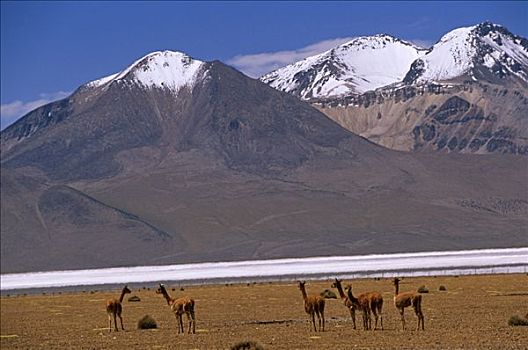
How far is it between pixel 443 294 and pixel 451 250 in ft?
484

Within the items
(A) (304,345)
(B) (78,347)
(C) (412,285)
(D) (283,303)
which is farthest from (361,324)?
(C) (412,285)

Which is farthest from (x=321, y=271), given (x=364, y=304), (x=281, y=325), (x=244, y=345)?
(x=244, y=345)

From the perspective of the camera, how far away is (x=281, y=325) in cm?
3950

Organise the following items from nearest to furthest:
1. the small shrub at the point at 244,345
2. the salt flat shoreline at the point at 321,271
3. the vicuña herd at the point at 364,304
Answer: the small shrub at the point at 244,345, the vicuña herd at the point at 364,304, the salt flat shoreline at the point at 321,271

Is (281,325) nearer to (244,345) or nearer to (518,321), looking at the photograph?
(518,321)

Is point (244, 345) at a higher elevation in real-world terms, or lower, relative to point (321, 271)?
higher

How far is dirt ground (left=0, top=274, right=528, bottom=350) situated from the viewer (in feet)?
105

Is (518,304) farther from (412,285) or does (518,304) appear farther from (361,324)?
(412,285)

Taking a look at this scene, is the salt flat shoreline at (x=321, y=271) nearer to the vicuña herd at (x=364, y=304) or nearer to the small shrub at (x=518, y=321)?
the small shrub at (x=518, y=321)

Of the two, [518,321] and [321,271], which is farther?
[321,271]

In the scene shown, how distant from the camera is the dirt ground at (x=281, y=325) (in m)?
31.9

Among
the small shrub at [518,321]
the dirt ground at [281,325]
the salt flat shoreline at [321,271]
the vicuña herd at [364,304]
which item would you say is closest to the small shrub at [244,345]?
the dirt ground at [281,325]

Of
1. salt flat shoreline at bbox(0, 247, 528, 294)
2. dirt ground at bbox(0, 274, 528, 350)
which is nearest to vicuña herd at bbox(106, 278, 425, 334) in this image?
dirt ground at bbox(0, 274, 528, 350)

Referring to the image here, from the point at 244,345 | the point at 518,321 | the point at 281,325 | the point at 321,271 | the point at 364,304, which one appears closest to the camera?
the point at 244,345
